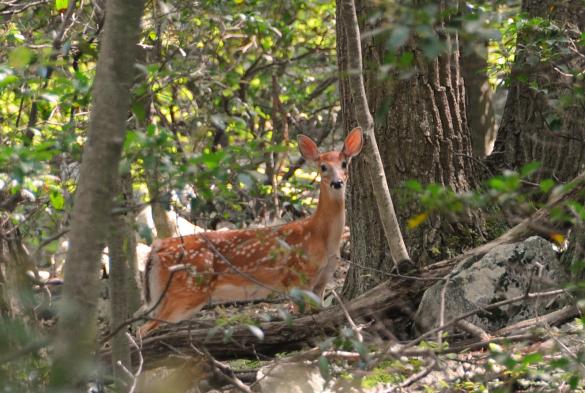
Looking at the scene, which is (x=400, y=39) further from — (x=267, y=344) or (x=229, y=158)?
(x=267, y=344)

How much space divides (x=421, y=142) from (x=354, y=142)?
1.90ft

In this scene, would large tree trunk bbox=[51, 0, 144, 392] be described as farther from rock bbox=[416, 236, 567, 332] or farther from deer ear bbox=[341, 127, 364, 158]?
deer ear bbox=[341, 127, 364, 158]

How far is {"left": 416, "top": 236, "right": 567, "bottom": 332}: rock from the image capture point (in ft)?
19.6

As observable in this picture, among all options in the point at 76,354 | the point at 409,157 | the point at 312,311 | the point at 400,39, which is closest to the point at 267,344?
the point at 312,311

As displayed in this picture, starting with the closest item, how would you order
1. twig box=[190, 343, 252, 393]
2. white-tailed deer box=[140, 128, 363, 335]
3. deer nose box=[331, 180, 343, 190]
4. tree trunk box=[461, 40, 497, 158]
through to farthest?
1. twig box=[190, 343, 252, 393]
2. deer nose box=[331, 180, 343, 190]
3. white-tailed deer box=[140, 128, 363, 335]
4. tree trunk box=[461, 40, 497, 158]

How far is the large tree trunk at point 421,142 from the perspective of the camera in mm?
6941

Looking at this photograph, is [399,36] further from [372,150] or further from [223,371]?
[372,150]

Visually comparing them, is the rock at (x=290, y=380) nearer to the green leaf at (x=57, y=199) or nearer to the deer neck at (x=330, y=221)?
the green leaf at (x=57, y=199)

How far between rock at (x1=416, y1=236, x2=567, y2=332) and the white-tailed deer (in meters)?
1.80

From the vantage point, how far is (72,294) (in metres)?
3.11

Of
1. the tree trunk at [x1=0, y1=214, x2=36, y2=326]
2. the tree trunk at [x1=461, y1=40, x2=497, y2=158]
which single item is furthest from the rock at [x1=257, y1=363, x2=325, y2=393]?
the tree trunk at [x1=461, y1=40, x2=497, y2=158]

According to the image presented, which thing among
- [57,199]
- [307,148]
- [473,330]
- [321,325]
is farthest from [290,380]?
[307,148]

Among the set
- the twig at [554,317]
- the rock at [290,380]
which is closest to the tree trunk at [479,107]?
the twig at [554,317]

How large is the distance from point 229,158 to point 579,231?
314 cm
